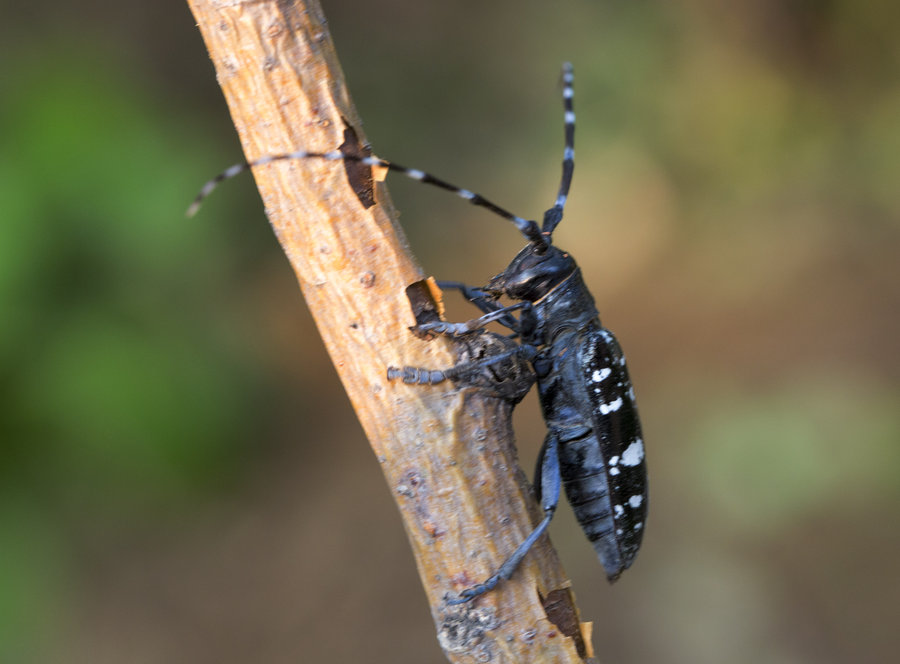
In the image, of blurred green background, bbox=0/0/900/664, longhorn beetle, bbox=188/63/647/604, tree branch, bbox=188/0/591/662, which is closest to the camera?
tree branch, bbox=188/0/591/662

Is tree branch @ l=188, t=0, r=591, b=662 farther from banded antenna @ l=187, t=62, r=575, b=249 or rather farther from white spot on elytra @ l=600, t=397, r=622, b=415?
white spot on elytra @ l=600, t=397, r=622, b=415

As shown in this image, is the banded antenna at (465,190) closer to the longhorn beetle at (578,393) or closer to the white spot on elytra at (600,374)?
the longhorn beetle at (578,393)

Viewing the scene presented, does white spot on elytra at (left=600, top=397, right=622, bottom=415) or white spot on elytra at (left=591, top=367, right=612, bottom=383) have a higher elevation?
white spot on elytra at (left=591, top=367, right=612, bottom=383)

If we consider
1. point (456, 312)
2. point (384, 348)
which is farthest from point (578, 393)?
point (456, 312)

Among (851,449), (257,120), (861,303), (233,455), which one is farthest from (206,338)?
(861,303)

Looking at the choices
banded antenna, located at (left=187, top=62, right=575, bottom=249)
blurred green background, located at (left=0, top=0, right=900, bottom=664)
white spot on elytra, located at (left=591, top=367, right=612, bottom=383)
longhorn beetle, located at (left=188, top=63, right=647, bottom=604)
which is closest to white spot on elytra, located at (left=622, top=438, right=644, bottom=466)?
longhorn beetle, located at (left=188, top=63, right=647, bottom=604)

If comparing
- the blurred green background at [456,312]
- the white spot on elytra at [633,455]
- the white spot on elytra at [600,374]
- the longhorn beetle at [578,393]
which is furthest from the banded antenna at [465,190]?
the blurred green background at [456,312]
